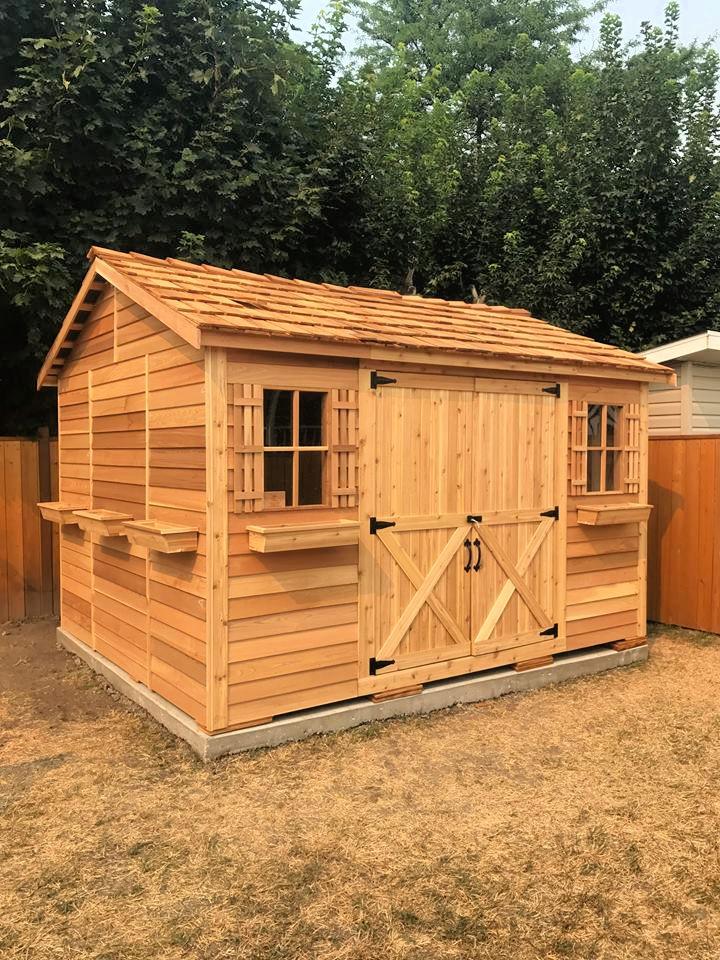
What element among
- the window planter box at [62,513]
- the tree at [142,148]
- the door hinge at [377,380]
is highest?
the tree at [142,148]

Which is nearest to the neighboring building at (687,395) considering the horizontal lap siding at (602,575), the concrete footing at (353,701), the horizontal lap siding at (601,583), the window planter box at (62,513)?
the horizontal lap siding at (602,575)

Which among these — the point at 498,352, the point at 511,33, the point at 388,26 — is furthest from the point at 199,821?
the point at 388,26

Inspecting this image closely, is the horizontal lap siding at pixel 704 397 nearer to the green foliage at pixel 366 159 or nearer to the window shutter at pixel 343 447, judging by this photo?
the green foliage at pixel 366 159

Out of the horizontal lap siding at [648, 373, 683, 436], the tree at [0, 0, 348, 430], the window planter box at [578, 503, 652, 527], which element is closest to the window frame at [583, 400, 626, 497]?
the window planter box at [578, 503, 652, 527]

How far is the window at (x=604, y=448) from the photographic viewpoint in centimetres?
662

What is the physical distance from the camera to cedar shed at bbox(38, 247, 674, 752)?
15.4 feet

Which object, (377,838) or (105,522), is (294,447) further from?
(377,838)

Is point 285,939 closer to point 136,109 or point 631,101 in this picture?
point 136,109

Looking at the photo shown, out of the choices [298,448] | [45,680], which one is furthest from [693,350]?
[45,680]

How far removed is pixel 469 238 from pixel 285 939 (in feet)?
52.0

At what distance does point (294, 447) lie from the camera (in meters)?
4.84

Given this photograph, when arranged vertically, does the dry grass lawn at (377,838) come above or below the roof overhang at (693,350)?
below

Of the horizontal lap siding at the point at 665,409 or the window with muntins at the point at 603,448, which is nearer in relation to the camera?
the window with muntins at the point at 603,448

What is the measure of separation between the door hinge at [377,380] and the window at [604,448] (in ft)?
7.33
